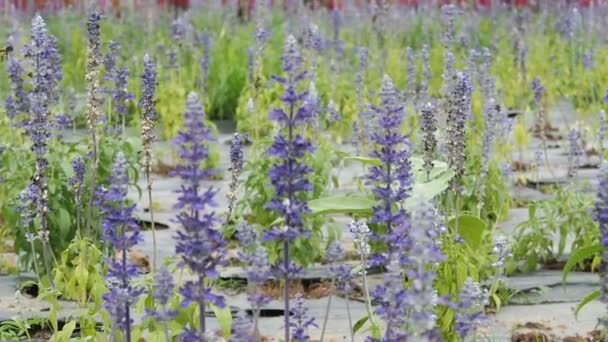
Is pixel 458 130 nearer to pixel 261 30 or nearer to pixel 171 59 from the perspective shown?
pixel 261 30

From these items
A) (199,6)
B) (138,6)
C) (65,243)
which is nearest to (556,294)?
(65,243)

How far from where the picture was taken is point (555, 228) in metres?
5.60

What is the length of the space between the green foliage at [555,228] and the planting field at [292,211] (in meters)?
0.01

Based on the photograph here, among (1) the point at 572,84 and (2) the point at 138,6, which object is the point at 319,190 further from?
(2) the point at 138,6

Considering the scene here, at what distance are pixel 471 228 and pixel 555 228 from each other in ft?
2.83

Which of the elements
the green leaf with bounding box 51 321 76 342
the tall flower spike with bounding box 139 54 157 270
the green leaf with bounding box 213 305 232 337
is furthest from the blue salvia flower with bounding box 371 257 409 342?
the tall flower spike with bounding box 139 54 157 270

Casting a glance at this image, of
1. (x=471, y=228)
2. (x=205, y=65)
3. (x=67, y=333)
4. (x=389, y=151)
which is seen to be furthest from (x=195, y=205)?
(x=205, y=65)

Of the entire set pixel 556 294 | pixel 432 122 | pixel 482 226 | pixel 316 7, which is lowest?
pixel 556 294

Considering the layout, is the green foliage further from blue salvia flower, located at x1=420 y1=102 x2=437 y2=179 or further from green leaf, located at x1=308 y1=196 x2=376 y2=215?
green leaf, located at x1=308 y1=196 x2=376 y2=215

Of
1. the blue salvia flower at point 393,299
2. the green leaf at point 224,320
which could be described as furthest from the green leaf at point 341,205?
the blue salvia flower at point 393,299

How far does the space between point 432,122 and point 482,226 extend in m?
0.85

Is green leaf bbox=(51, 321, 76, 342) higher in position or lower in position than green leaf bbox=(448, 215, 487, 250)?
lower

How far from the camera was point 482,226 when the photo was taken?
4.86 meters

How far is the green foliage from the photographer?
550cm
